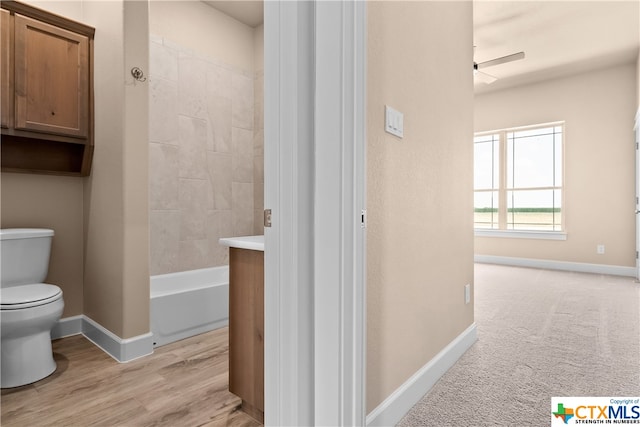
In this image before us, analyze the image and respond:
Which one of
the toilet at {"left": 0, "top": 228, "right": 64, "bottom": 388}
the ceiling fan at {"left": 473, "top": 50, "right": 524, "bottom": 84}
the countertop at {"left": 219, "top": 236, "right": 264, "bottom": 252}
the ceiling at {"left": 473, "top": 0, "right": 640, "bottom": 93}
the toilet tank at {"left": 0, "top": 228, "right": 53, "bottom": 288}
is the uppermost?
the ceiling at {"left": 473, "top": 0, "right": 640, "bottom": 93}

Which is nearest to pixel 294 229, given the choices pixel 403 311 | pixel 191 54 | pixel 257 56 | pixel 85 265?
pixel 403 311

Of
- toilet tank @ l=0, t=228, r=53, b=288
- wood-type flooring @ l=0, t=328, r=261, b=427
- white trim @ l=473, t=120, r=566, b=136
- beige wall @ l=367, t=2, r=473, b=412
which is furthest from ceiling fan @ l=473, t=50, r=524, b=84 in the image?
toilet tank @ l=0, t=228, r=53, b=288

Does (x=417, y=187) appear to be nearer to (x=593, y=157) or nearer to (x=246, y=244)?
(x=246, y=244)

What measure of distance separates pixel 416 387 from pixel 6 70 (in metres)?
2.90

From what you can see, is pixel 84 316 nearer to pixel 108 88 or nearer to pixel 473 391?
pixel 108 88

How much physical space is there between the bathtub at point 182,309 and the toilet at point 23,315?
0.56 m

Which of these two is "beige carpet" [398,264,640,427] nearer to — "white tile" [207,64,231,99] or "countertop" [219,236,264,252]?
"countertop" [219,236,264,252]

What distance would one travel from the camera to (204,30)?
10.8 feet

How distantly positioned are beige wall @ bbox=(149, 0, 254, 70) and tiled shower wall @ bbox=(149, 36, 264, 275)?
9 centimetres

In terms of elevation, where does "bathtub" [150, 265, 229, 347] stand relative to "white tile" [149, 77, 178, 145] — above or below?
below

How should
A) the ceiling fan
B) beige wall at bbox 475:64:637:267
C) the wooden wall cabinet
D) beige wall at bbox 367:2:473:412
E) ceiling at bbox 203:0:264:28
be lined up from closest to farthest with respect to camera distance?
beige wall at bbox 367:2:473:412
the wooden wall cabinet
ceiling at bbox 203:0:264:28
the ceiling fan
beige wall at bbox 475:64:637:267

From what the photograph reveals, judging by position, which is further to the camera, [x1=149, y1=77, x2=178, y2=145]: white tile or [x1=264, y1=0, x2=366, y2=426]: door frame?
[x1=149, y1=77, x2=178, y2=145]: white tile

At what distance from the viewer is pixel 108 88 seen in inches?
90.2

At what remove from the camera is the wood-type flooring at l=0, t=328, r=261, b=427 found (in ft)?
5.07
